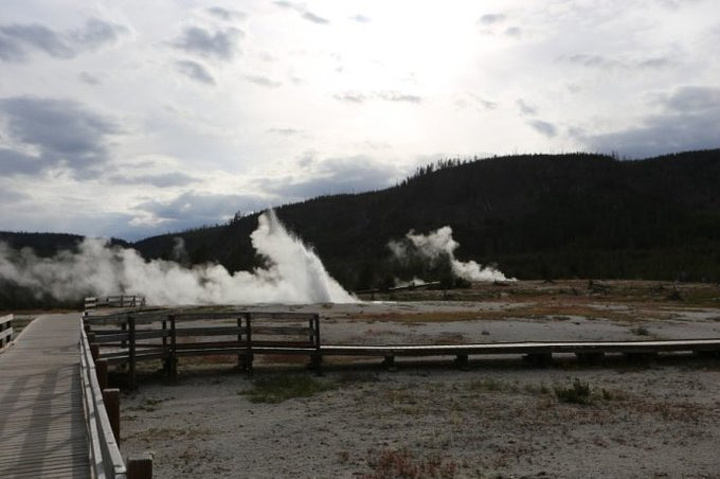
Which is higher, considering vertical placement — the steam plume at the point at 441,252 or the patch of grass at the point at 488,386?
the steam plume at the point at 441,252

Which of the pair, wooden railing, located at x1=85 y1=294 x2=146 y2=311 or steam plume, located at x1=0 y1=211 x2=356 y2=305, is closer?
wooden railing, located at x1=85 y1=294 x2=146 y2=311

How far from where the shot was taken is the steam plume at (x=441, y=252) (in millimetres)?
107031

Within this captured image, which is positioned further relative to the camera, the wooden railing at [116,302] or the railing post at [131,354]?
the wooden railing at [116,302]

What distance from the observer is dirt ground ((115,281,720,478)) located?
33.1 feet

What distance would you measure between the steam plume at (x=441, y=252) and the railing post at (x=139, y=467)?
9931 cm

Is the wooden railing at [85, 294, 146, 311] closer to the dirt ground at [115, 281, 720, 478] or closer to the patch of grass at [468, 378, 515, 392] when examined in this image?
the dirt ground at [115, 281, 720, 478]

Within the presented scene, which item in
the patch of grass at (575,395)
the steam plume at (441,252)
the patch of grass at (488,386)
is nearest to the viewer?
the patch of grass at (575,395)

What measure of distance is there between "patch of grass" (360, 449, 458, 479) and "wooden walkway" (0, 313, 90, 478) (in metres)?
4.01

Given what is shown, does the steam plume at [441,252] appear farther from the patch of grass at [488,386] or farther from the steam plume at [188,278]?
the patch of grass at [488,386]

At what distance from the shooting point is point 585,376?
18.1 m

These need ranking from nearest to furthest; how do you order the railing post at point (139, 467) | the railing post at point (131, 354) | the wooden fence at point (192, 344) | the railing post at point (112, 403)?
1. the railing post at point (139, 467)
2. the railing post at point (112, 403)
3. the railing post at point (131, 354)
4. the wooden fence at point (192, 344)

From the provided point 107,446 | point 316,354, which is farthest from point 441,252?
point 107,446

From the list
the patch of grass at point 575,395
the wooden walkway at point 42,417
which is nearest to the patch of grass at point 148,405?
the wooden walkway at point 42,417

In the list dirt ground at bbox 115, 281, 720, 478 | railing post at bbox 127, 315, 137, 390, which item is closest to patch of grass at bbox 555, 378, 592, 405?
dirt ground at bbox 115, 281, 720, 478
